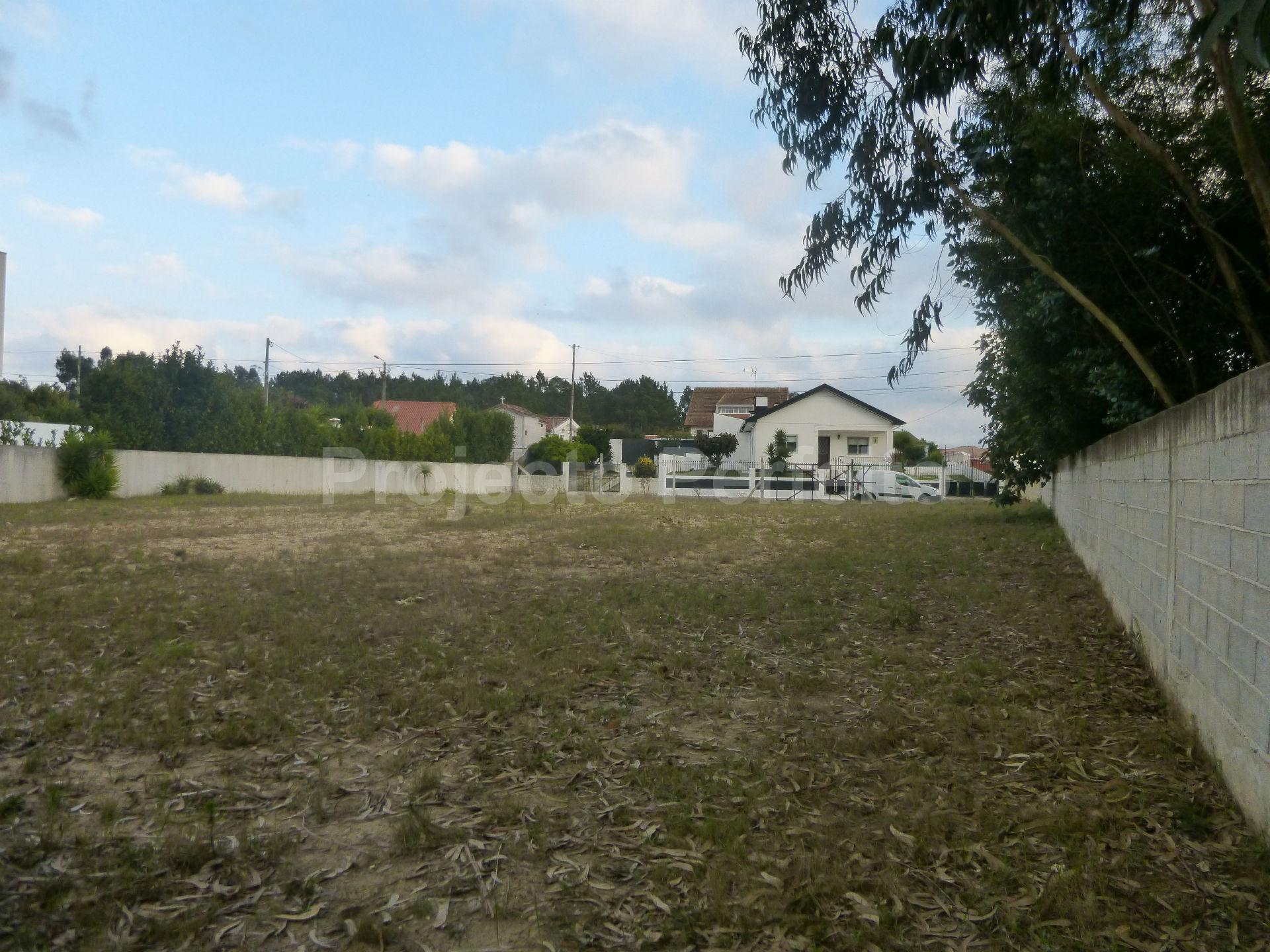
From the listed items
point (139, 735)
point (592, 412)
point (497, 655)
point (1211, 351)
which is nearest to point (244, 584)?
point (497, 655)

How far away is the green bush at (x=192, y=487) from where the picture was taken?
26.4m

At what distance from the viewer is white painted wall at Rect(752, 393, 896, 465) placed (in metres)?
45.9

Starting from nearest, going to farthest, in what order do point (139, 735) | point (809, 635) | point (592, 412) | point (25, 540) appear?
point (139, 735) → point (809, 635) → point (25, 540) → point (592, 412)

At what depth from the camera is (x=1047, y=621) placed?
25.9 feet

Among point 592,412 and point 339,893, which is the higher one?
point 592,412

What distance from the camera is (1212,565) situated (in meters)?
4.19

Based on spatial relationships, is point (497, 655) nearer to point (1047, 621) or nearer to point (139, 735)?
point (139, 735)

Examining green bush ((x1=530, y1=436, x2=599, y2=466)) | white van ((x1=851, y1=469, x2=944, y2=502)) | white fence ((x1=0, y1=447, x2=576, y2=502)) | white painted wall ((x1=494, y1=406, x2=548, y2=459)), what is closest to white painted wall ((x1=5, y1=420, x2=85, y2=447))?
white fence ((x1=0, y1=447, x2=576, y2=502))

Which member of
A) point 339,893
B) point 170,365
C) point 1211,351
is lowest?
point 339,893

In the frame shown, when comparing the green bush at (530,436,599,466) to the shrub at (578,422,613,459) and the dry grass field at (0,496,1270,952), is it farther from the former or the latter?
the dry grass field at (0,496,1270,952)

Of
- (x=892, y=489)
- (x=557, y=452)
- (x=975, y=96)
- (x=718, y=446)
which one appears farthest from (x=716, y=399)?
(x=975, y=96)

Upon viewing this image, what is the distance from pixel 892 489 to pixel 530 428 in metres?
38.8

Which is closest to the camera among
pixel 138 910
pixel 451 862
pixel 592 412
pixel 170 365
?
pixel 138 910

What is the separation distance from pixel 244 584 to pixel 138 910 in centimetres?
703
